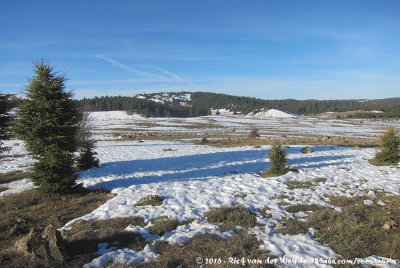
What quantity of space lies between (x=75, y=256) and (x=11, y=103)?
10.7 m

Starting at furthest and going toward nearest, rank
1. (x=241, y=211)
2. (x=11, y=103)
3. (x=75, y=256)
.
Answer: (x=11, y=103) < (x=241, y=211) < (x=75, y=256)

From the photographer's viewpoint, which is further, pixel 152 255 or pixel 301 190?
pixel 301 190

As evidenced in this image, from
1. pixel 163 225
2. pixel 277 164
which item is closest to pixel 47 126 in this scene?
pixel 163 225

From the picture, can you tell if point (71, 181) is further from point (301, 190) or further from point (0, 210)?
point (301, 190)

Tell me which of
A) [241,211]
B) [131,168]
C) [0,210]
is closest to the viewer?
[241,211]

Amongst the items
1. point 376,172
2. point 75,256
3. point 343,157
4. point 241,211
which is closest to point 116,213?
point 75,256

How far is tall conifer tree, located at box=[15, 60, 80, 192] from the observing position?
406 inches

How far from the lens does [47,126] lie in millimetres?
10461

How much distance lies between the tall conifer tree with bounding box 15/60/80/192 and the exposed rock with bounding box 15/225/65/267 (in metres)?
5.52

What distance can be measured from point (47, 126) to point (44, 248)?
6.84m

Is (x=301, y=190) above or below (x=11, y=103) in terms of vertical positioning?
below

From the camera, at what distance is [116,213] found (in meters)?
8.65

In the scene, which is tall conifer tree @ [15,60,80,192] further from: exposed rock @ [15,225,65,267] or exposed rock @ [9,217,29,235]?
exposed rock @ [15,225,65,267]

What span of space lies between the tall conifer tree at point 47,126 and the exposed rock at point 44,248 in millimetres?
5525
